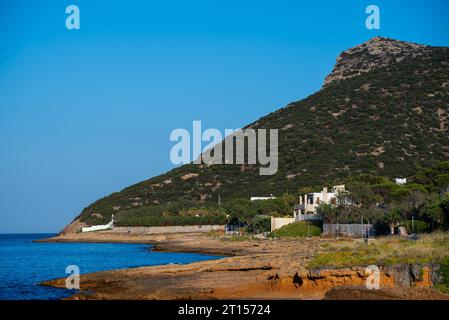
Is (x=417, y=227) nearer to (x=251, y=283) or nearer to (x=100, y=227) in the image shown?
(x=251, y=283)

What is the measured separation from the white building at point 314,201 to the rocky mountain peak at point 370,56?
262ft

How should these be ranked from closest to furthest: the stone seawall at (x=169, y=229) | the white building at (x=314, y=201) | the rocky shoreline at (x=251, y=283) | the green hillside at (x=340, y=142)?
the rocky shoreline at (x=251, y=283)
the white building at (x=314, y=201)
the stone seawall at (x=169, y=229)
the green hillside at (x=340, y=142)

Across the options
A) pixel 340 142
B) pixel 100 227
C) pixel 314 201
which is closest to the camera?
pixel 314 201

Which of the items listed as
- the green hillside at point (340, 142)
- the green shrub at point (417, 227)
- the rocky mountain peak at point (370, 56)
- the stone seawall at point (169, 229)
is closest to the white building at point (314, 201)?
the green shrub at point (417, 227)

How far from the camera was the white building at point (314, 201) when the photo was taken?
74625 mm

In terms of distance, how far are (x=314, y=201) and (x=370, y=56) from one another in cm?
10160

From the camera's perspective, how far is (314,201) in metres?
79.2

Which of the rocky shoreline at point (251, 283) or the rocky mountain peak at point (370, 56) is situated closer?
the rocky shoreline at point (251, 283)

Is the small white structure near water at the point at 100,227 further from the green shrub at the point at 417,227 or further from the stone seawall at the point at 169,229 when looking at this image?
the green shrub at the point at 417,227

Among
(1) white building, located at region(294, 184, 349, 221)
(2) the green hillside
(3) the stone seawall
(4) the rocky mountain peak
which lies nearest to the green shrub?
(1) white building, located at region(294, 184, 349, 221)

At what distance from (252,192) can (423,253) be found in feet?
281

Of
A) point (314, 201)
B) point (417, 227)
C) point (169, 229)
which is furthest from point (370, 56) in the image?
point (417, 227)
